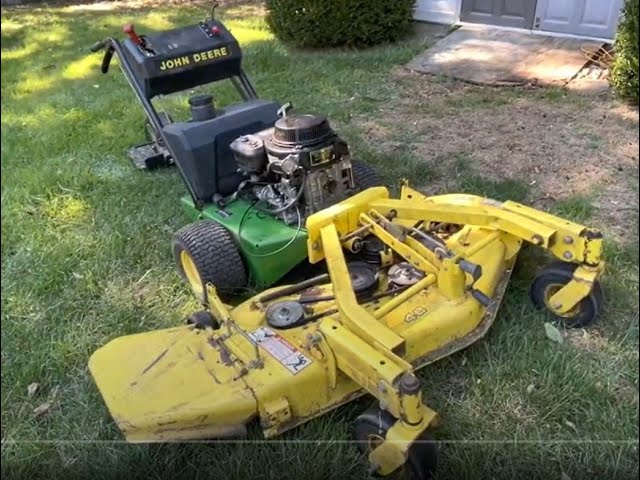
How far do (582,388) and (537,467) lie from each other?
0.16 metres

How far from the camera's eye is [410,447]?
1403 mm

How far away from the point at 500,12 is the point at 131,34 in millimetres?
701

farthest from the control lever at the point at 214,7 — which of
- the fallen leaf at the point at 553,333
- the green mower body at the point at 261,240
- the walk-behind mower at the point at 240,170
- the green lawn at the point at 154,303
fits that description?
the fallen leaf at the point at 553,333

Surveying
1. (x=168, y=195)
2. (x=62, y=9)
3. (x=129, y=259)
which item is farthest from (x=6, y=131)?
(x=168, y=195)

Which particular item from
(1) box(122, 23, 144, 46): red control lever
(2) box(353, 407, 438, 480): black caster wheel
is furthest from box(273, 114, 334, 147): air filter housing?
(2) box(353, 407, 438, 480): black caster wheel

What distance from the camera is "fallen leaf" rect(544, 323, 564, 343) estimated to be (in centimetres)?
152

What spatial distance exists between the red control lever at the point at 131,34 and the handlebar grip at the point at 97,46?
0.05m

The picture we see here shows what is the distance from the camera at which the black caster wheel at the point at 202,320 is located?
1780 mm

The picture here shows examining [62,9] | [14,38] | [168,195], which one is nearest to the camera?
[14,38]

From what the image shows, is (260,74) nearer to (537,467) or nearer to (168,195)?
(168,195)

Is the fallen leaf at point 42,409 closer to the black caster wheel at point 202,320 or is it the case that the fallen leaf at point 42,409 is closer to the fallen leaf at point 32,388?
the fallen leaf at point 32,388

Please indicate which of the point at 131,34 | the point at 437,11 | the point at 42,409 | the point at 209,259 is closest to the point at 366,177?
the point at 209,259

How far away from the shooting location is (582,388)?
134cm

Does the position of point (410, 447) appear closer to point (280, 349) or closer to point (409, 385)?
point (409, 385)
